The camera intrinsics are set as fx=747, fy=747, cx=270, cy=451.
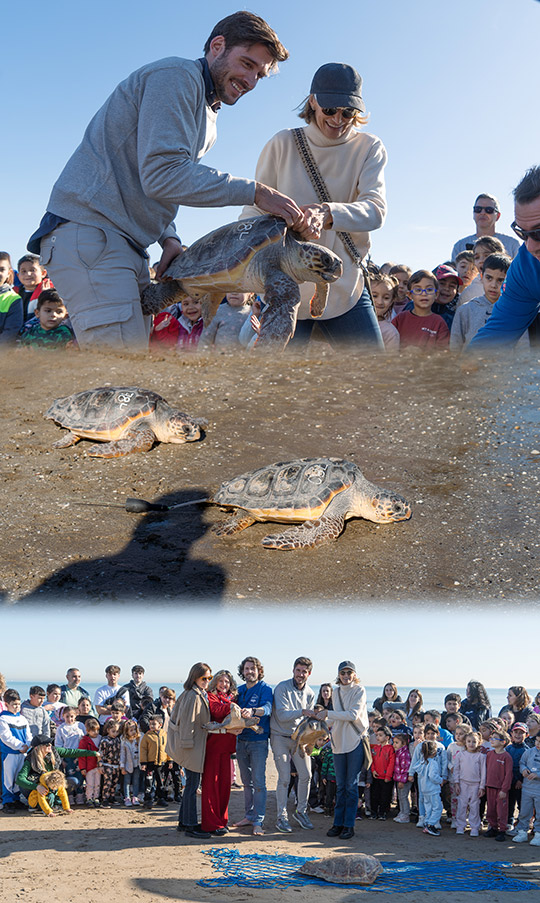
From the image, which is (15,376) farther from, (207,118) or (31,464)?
(207,118)

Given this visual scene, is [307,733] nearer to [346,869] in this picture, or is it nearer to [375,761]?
[346,869]

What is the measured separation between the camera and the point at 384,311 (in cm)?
666

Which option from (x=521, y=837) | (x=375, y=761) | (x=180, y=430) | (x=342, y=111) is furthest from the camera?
(x=375, y=761)

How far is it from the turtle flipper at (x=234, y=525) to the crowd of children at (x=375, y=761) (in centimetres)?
292

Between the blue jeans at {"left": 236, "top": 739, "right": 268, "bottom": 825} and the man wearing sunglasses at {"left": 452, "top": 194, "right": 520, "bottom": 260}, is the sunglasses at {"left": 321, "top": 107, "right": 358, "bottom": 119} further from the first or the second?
the blue jeans at {"left": 236, "top": 739, "right": 268, "bottom": 825}

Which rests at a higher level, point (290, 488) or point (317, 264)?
point (317, 264)

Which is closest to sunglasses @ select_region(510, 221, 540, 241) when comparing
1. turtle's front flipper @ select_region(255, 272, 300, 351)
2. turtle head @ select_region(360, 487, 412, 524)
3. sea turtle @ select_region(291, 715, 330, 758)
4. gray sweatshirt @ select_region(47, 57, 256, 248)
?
gray sweatshirt @ select_region(47, 57, 256, 248)

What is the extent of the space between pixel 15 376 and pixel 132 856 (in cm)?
386

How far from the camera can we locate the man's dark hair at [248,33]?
353cm

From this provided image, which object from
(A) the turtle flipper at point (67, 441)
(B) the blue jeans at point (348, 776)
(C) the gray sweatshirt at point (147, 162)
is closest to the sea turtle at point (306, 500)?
(A) the turtle flipper at point (67, 441)

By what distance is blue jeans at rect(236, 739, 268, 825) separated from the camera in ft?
18.9

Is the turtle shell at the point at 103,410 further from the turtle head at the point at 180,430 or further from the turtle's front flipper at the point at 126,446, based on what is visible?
the turtle head at the point at 180,430

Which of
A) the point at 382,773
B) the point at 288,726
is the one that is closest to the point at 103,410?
the point at 288,726

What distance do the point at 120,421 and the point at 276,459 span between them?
124 centimetres
